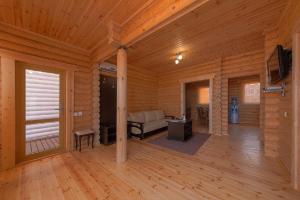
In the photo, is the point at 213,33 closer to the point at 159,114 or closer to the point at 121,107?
the point at 121,107

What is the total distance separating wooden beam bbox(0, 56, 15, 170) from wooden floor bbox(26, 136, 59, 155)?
0.32 metres

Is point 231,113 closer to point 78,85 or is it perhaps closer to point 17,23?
point 78,85

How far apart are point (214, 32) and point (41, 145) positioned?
477cm

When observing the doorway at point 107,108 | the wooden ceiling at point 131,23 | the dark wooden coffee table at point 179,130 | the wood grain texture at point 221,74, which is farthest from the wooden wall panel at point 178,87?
the doorway at point 107,108

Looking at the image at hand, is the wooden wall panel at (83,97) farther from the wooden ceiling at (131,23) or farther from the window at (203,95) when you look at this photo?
the window at (203,95)

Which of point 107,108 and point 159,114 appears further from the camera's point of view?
point 159,114

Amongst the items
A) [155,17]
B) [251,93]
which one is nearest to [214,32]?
[155,17]

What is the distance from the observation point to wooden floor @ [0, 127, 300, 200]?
1742 millimetres

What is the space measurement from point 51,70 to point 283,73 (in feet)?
14.8

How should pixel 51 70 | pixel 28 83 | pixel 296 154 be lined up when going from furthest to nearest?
1. pixel 51 70
2. pixel 28 83
3. pixel 296 154

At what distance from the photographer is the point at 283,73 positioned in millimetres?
2002

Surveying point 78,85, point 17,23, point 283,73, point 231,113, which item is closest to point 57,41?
point 17,23

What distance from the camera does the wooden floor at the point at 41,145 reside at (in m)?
2.79

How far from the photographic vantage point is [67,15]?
222cm
